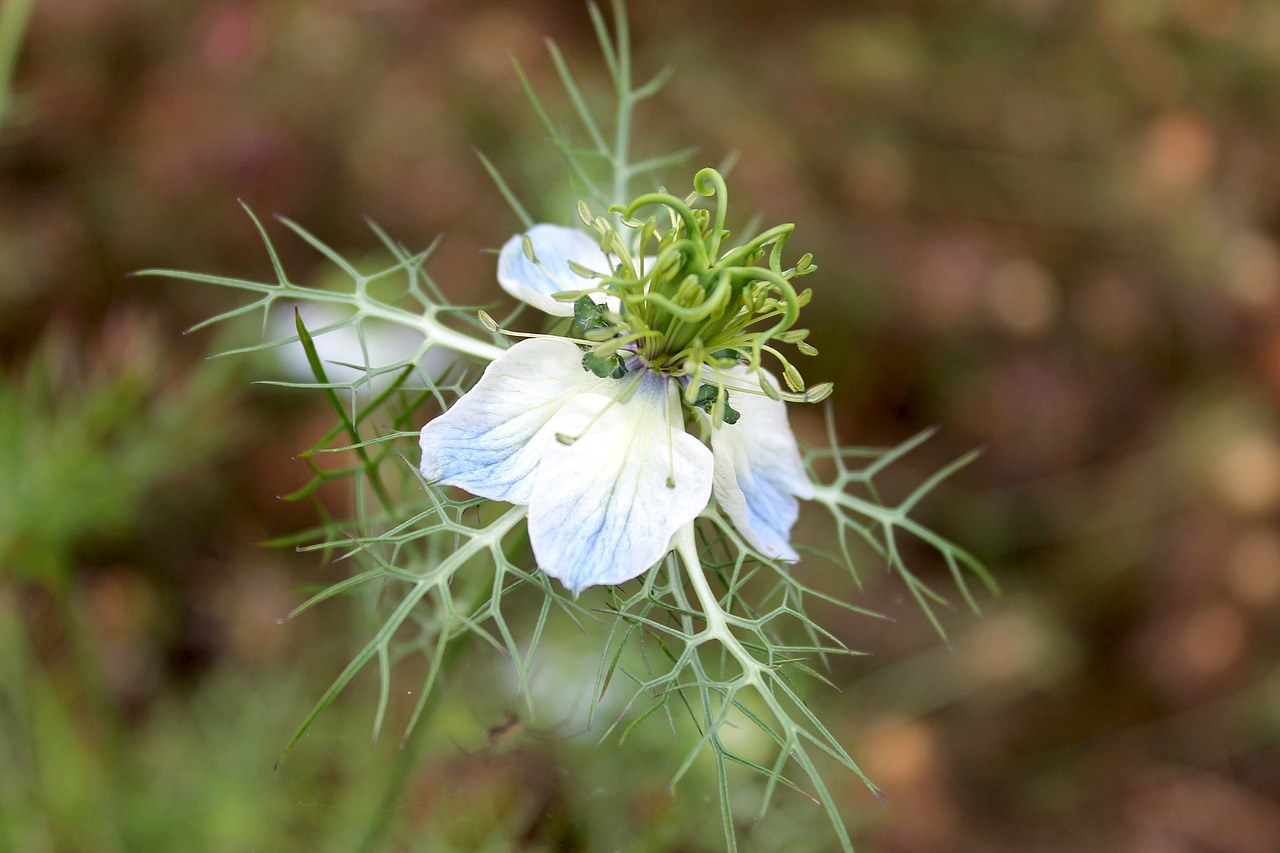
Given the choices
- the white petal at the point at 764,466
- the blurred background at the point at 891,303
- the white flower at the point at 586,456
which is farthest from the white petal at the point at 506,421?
the blurred background at the point at 891,303

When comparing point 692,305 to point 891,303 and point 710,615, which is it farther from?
point 891,303

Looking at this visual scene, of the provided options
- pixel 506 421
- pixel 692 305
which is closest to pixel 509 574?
pixel 506 421

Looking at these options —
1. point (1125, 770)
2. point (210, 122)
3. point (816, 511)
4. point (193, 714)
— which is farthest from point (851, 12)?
point (193, 714)

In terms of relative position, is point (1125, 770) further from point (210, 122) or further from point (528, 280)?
point (210, 122)

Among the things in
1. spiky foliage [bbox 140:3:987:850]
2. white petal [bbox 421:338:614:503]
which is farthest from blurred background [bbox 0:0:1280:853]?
white petal [bbox 421:338:614:503]

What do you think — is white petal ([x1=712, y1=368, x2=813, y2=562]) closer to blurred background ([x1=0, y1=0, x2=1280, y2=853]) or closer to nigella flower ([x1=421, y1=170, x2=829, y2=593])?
nigella flower ([x1=421, y1=170, x2=829, y2=593])

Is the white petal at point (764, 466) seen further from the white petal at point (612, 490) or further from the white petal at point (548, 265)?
the white petal at point (548, 265)
